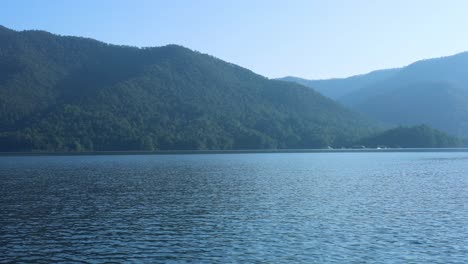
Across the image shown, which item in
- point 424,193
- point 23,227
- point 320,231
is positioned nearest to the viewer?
point 320,231

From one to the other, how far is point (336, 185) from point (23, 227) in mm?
41077

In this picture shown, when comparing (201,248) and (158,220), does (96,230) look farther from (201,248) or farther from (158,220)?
(201,248)

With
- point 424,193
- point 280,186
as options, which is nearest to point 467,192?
point 424,193

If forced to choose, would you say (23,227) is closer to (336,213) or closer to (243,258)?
(243,258)

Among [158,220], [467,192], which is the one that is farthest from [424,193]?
[158,220]

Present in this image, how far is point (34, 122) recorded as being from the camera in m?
193

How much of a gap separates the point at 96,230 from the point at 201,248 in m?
9.39

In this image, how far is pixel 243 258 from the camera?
92.9 feet

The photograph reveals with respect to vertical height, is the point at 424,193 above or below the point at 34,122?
below

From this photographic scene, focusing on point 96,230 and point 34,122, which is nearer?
point 96,230

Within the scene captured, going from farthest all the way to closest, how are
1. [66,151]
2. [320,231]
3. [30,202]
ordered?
1. [66,151]
2. [30,202]
3. [320,231]

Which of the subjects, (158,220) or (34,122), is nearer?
(158,220)

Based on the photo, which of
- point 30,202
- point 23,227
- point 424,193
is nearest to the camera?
point 23,227

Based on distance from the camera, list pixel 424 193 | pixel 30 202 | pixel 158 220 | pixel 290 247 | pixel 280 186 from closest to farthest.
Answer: pixel 290 247
pixel 158 220
pixel 30 202
pixel 424 193
pixel 280 186
